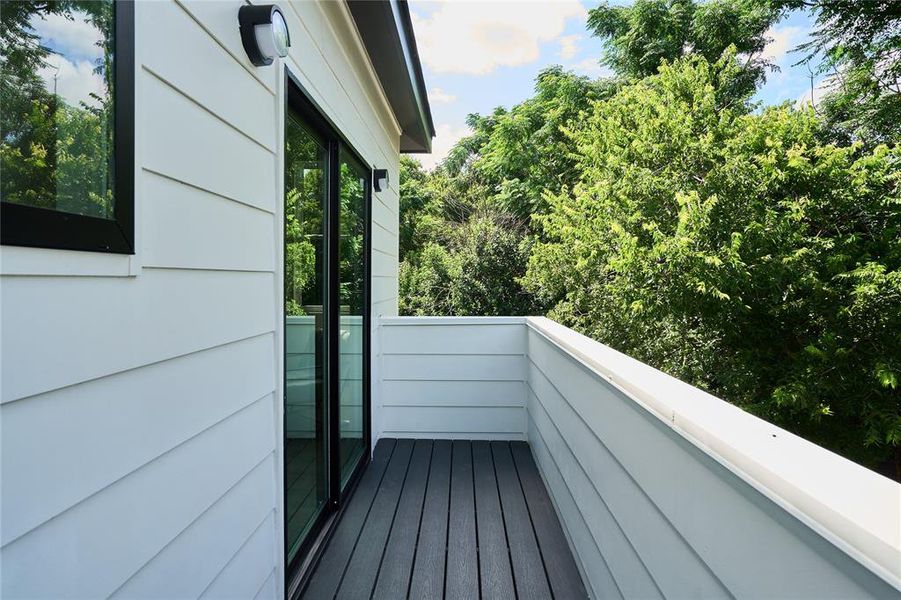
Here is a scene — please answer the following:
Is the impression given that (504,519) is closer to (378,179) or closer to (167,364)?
(167,364)

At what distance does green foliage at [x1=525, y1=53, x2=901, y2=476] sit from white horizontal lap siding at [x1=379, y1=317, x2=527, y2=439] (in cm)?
273

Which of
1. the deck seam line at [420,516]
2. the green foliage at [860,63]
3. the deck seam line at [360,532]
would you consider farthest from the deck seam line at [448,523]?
the green foliage at [860,63]

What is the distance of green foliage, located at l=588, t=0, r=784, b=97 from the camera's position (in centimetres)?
1070

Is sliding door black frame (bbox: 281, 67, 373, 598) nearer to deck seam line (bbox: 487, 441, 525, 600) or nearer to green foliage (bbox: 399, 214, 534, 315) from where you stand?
deck seam line (bbox: 487, 441, 525, 600)

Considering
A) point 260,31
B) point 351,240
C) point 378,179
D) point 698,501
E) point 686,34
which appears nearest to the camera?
point 698,501

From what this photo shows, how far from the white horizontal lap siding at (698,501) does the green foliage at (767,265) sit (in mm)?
4227

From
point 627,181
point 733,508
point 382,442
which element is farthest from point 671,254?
point 733,508

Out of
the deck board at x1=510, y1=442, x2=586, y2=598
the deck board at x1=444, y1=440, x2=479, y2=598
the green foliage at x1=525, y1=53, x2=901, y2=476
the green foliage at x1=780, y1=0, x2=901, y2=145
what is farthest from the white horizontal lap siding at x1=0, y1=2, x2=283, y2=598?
the green foliage at x1=780, y1=0, x2=901, y2=145

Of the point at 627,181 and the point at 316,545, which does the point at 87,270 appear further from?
the point at 627,181

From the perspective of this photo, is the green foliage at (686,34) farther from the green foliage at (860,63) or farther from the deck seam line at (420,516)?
the deck seam line at (420,516)

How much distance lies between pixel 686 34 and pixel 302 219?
40.1 ft

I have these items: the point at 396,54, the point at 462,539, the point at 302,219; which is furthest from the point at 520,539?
the point at 396,54

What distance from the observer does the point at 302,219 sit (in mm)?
2139

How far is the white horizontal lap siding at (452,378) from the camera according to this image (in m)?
4.00
